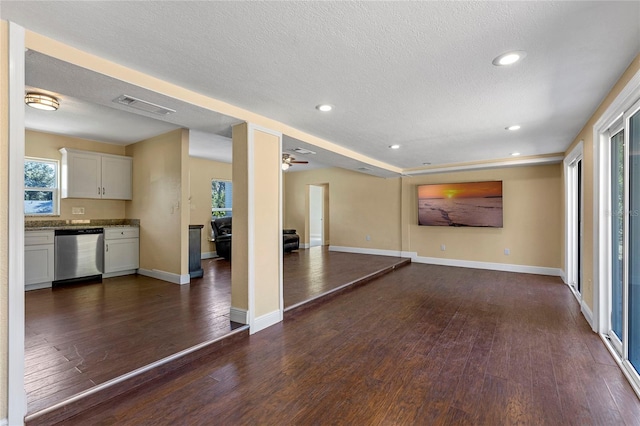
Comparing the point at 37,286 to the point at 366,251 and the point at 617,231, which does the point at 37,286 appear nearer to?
the point at 366,251

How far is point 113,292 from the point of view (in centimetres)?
423

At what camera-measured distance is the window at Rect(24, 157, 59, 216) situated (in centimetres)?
484

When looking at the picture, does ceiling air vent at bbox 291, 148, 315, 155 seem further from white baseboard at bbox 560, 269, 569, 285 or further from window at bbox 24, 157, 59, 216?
white baseboard at bbox 560, 269, 569, 285

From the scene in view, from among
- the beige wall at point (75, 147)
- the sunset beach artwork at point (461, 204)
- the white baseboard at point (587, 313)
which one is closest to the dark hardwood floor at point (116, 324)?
the beige wall at point (75, 147)

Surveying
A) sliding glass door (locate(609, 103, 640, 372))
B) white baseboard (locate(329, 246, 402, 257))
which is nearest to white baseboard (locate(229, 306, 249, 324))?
sliding glass door (locate(609, 103, 640, 372))

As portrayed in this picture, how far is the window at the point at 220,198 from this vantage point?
7.75m

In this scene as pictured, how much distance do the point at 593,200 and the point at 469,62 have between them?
2.24 metres

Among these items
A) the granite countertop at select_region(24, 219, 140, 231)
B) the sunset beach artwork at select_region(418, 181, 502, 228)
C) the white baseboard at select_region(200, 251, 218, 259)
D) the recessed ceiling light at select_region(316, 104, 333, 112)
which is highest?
the recessed ceiling light at select_region(316, 104, 333, 112)

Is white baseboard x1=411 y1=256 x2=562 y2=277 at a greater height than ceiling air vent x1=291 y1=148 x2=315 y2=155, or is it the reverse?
ceiling air vent x1=291 y1=148 x2=315 y2=155

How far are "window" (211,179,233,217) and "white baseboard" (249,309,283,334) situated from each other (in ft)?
16.3

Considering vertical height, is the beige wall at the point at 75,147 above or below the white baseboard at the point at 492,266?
above

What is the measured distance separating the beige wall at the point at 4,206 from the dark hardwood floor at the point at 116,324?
13.0 inches

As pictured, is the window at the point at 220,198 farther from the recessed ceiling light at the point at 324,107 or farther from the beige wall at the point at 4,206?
the beige wall at the point at 4,206

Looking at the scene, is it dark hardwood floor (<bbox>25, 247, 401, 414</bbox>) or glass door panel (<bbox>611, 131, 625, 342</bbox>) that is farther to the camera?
glass door panel (<bbox>611, 131, 625, 342</bbox>)
